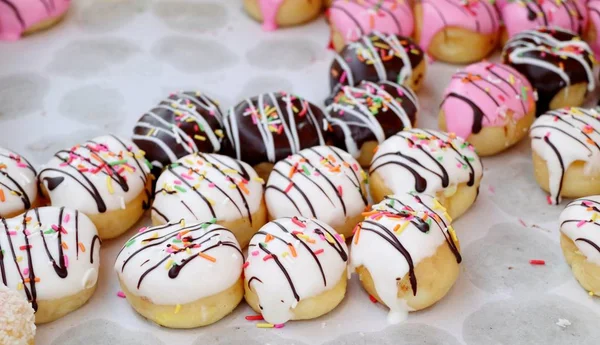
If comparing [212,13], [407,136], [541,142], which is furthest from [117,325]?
[212,13]

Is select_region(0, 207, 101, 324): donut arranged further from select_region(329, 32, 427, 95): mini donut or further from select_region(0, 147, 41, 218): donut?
select_region(329, 32, 427, 95): mini donut

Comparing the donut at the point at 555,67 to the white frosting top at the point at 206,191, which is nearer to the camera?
the white frosting top at the point at 206,191

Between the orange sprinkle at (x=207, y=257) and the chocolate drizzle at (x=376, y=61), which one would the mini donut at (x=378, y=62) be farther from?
the orange sprinkle at (x=207, y=257)

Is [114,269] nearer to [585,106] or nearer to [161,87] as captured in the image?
[161,87]

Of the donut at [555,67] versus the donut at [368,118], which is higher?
the donut at [555,67]

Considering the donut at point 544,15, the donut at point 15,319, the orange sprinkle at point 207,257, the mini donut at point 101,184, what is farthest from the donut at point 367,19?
the donut at point 15,319

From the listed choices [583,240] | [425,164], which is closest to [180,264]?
[425,164]
